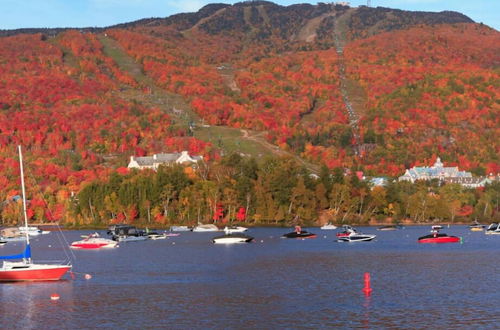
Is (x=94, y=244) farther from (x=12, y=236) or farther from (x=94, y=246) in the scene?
(x=12, y=236)

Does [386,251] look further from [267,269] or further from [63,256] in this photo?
[63,256]

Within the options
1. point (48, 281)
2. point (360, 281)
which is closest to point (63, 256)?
point (48, 281)

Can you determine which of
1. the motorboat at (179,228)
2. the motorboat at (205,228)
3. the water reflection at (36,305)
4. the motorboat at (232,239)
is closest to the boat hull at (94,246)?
the motorboat at (232,239)

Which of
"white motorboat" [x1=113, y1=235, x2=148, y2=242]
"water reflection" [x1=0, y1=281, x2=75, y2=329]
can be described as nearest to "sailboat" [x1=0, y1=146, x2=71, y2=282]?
"water reflection" [x1=0, y1=281, x2=75, y2=329]

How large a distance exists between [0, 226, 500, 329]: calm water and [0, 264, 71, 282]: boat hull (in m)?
1.05

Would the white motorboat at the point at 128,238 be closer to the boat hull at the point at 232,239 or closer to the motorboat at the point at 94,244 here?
the motorboat at the point at 94,244

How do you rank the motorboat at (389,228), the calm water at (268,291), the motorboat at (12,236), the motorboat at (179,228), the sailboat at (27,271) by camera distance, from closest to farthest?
the calm water at (268,291) → the sailboat at (27,271) → the motorboat at (12,236) → the motorboat at (389,228) → the motorboat at (179,228)

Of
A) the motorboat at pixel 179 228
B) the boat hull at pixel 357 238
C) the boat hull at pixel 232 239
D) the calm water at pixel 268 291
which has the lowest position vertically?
the motorboat at pixel 179 228

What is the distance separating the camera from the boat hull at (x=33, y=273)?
75.6 m

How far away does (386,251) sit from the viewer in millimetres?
112125

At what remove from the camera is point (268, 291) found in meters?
70.1

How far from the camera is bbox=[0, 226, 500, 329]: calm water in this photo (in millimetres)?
55844

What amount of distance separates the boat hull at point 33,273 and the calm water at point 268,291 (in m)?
1.05

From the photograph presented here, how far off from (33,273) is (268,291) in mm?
22534
